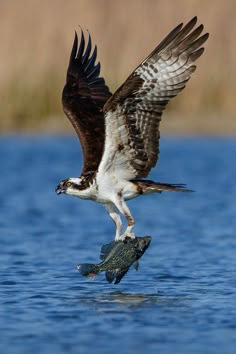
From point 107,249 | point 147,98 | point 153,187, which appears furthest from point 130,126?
point 107,249

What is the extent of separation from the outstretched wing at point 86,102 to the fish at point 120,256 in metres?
0.92

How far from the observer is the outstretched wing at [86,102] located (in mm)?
11773

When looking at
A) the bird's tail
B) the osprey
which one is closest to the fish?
the osprey

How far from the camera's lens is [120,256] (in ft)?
36.1

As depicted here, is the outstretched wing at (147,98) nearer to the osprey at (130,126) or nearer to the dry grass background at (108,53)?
the osprey at (130,126)

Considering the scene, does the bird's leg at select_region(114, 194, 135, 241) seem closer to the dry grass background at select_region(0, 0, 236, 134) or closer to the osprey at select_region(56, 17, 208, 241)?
the osprey at select_region(56, 17, 208, 241)

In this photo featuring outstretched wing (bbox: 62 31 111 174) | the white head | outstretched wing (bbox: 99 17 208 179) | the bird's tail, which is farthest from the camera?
outstretched wing (bbox: 62 31 111 174)

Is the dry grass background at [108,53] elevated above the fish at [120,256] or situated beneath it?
elevated above

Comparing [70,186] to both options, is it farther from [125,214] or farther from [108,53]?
[108,53]

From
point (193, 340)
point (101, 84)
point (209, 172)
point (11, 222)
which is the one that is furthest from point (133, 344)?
point (209, 172)

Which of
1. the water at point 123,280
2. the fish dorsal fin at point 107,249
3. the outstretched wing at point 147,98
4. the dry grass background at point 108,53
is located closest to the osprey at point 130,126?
the outstretched wing at point 147,98

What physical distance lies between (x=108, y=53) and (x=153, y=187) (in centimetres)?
2461

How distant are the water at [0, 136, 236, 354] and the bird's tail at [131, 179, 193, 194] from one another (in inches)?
40.4

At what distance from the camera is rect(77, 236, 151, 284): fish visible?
10992mm
